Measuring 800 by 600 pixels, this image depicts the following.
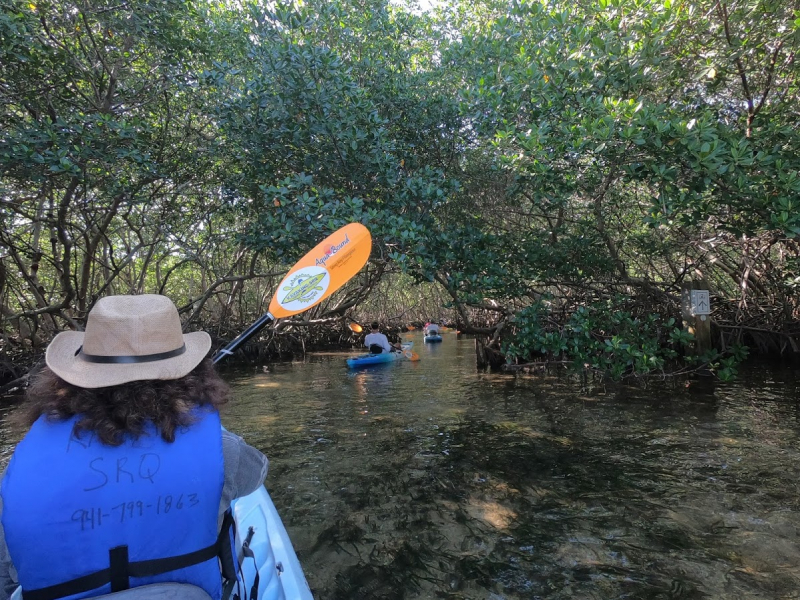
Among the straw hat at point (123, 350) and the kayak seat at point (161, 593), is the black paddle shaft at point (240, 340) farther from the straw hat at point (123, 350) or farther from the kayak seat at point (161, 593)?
the kayak seat at point (161, 593)

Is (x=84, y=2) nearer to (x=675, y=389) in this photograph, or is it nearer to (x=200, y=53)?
(x=200, y=53)

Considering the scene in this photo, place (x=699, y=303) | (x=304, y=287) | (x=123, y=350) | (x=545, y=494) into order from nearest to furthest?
(x=123, y=350), (x=304, y=287), (x=545, y=494), (x=699, y=303)

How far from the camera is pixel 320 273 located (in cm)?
348

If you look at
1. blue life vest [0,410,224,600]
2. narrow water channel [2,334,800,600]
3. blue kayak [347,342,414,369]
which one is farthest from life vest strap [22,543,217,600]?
blue kayak [347,342,414,369]

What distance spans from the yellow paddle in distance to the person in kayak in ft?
6.21

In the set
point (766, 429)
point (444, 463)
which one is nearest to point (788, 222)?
point (766, 429)

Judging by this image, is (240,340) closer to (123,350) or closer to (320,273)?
(320,273)

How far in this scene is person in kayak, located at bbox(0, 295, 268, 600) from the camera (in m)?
1.18

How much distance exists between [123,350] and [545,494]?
11.6 feet

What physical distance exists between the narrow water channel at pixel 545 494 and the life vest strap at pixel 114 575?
1.71 meters

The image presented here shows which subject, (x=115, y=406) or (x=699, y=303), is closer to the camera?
(x=115, y=406)

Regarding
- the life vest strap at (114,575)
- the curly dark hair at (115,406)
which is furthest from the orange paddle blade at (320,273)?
the life vest strap at (114,575)

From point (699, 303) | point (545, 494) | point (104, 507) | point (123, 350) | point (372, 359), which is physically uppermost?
point (123, 350)

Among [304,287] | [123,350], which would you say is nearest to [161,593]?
[123,350]
